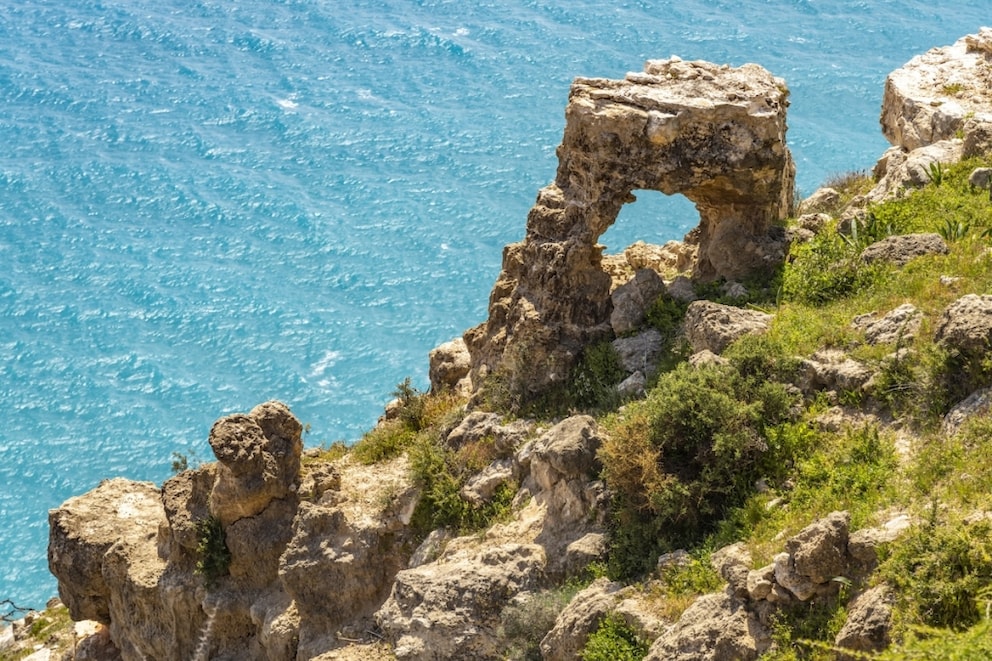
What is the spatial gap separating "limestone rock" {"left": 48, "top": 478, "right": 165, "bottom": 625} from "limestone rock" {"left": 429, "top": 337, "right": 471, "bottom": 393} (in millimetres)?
4305

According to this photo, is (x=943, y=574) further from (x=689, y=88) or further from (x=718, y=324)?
(x=689, y=88)

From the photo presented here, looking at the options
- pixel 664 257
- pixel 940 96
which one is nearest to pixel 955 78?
pixel 940 96

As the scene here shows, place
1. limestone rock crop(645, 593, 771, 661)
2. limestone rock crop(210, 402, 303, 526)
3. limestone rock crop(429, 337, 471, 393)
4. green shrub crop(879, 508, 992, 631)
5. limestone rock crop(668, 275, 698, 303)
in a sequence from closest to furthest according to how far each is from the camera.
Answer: green shrub crop(879, 508, 992, 631), limestone rock crop(645, 593, 771, 661), limestone rock crop(210, 402, 303, 526), limestone rock crop(668, 275, 698, 303), limestone rock crop(429, 337, 471, 393)

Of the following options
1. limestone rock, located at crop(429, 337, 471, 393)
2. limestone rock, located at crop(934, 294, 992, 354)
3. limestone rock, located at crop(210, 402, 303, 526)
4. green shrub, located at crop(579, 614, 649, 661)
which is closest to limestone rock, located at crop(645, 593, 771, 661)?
green shrub, located at crop(579, 614, 649, 661)

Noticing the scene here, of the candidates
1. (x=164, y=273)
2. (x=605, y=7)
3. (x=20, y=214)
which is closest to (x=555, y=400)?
(x=164, y=273)

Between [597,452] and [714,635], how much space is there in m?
2.53

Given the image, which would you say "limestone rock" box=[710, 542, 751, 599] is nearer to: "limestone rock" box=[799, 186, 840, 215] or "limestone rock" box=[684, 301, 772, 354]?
"limestone rock" box=[684, 301, 772, 354]

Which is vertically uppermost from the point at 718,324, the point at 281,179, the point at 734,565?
the point at 718,324

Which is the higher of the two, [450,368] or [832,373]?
[832,373]

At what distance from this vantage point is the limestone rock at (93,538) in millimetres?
15422

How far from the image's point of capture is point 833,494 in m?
10.4

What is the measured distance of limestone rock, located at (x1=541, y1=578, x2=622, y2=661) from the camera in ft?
34.7

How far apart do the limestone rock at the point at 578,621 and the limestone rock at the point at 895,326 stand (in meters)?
3.65

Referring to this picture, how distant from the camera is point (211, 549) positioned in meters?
14.4
